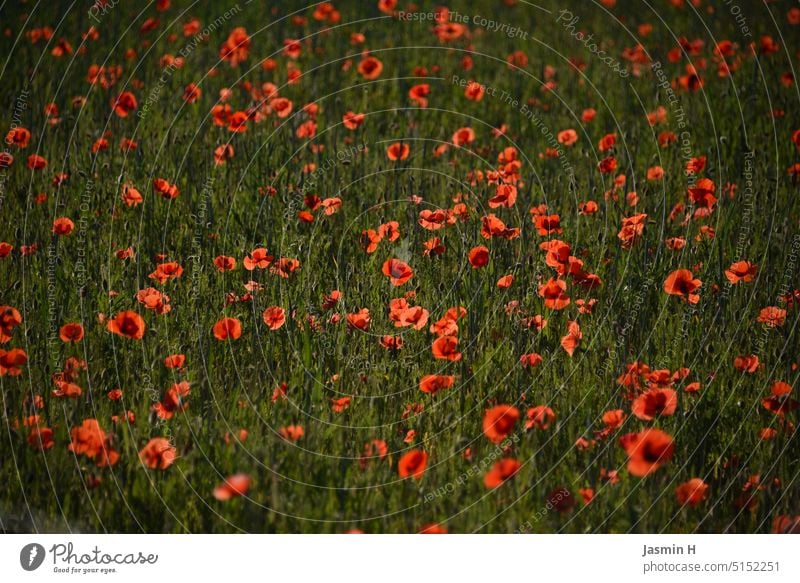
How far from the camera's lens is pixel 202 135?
448 centimetres

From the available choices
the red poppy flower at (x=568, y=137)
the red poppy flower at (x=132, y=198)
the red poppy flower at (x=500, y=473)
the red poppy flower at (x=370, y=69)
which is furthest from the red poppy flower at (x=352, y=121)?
the red poppy flower at (x=500, y=473)

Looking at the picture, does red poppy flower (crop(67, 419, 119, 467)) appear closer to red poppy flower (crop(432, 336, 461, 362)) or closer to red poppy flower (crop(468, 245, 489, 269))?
red poppy flower (crop(432, 336, 461, 362))

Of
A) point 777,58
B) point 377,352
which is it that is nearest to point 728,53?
point 777,58

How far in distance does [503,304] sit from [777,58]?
2.56 meters

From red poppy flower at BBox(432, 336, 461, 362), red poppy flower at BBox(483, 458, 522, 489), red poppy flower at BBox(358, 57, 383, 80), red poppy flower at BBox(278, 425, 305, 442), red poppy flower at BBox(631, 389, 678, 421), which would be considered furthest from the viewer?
red poppy flower at BBox(358, 57, 383, 80)

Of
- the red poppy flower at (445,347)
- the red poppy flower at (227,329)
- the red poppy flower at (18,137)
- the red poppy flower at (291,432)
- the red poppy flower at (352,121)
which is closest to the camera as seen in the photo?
the red poppy flower at (291,432)

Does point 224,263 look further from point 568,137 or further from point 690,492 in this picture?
point 568,137

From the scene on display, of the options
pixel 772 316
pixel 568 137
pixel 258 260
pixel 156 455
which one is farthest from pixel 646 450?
pixel 568 137

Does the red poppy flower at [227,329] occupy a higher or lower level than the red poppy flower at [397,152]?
lower

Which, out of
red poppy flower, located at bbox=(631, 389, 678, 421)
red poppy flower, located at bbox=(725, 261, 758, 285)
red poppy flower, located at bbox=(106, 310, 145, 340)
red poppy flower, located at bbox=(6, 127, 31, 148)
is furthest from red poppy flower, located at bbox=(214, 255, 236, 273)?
red poppy flower, located at bbox=(725, 261, 758, 285)

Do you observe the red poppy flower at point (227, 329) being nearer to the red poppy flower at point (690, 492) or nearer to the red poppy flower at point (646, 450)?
the red poppy flower at point (646, 450)
